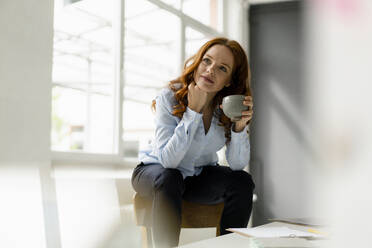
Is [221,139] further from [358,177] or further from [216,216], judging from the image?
[358,177]

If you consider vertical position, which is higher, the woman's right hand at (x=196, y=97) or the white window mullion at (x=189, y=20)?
the white window mullion at (x=189, y=20)

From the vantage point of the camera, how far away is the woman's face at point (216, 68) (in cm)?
140

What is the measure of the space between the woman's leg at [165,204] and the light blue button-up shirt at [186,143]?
3.2 inches

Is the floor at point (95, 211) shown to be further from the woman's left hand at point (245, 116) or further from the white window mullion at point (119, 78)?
the woman's left hand at point (245, 116)

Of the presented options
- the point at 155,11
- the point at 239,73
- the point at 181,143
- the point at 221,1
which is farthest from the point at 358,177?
the point at 221,1

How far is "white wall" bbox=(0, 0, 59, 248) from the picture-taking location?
4.42ft

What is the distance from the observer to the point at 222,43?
1514mm

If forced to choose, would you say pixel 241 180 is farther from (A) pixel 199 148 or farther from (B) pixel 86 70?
(B) pixel 86 70

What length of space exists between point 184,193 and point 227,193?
6.3 inches

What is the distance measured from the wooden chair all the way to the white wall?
1.28ft

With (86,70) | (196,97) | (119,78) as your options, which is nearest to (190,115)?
(196,97)

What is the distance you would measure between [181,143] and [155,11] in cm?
170

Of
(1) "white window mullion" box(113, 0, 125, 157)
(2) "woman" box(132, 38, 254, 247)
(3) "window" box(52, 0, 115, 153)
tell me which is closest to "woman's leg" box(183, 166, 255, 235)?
(2) "woman" box(132, 38, 254, 247)

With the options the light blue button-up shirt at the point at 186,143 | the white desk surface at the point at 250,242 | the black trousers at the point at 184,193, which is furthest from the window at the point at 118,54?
the white desk surface at the point at 250,242
